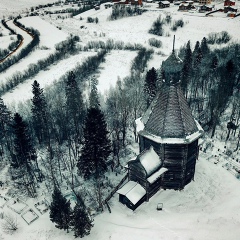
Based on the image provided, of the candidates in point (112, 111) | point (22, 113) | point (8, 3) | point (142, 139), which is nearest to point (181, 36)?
point (112, 111)

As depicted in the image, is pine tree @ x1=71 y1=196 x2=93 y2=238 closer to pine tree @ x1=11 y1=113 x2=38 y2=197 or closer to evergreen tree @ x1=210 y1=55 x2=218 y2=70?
pine tree @ x1=11 y1=113 x2=38 y2=197

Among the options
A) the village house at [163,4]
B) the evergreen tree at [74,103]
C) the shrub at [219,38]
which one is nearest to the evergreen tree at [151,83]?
the evergreen tree at [74,103]

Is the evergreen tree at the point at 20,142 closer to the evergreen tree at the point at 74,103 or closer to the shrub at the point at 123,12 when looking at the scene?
the evergreen tree at the point at 74,103

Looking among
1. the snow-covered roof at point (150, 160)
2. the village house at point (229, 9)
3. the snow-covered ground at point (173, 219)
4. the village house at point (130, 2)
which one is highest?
the village house at point (130, 2)

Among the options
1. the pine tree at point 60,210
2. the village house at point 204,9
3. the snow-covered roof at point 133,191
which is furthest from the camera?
the village house at point 204,9

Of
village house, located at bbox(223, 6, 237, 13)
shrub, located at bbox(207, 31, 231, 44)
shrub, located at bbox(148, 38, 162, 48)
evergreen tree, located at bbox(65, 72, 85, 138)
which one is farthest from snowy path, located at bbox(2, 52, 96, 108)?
Answer: village house, located at bbox(223, 6, 237, 13)

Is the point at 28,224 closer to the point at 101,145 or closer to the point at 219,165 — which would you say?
the point at 101,145

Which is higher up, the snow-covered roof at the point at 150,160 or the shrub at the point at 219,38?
the snow-covered roof at the point at 150,160

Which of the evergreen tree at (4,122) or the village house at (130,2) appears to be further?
the village house at (130,2)
